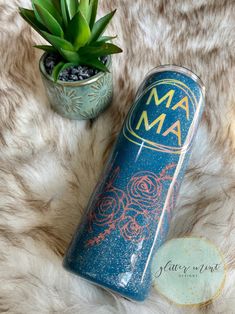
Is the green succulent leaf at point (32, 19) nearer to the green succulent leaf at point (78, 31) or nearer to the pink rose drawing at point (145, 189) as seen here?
the green succulent leaf at point (78, 31)

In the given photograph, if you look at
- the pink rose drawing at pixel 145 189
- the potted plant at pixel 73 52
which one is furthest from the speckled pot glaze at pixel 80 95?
the pink rose drawing at pixel 145 189

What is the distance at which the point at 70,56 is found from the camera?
524 millimetres

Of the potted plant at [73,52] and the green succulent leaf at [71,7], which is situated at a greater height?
the green succulent leaf at [71,7]

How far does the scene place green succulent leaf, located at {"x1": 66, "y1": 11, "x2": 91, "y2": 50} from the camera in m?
0.49

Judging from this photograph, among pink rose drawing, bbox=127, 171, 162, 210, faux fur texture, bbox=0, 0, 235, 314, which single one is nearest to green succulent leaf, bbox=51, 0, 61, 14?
faux fur texture, bbox=0, 0, 235, 314

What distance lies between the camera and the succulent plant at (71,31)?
50cm

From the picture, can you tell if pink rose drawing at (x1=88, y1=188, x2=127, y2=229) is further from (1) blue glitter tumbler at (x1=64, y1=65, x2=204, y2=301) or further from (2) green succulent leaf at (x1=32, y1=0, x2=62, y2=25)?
(2) green succulent leaf at (x1=32, y1=0, x2=62, y2=25)

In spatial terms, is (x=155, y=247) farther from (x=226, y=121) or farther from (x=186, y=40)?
(x=186, y=40)

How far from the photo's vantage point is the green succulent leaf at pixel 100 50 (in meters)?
0.51

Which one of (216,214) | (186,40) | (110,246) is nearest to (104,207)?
(110,246)

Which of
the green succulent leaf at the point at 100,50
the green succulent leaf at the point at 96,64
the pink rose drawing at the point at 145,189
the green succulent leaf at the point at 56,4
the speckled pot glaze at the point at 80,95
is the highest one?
the green succulent leaf at the point at 56,4

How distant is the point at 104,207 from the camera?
0.47 m

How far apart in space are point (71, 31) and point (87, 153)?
0.54 feet

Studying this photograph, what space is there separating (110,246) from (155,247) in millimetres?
58
